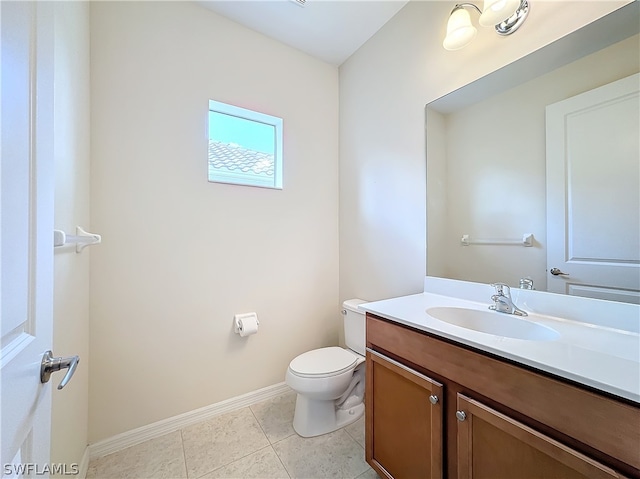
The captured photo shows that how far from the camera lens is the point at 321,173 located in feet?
6.93

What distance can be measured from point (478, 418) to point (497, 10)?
1581mm

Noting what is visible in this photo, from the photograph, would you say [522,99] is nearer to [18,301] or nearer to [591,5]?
[591,5]

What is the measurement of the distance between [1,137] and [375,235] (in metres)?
1.70

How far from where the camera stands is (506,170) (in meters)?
1.23

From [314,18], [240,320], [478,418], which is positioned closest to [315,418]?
[240,320]

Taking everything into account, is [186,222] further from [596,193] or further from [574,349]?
[596,193]

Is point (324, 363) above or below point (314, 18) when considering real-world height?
below

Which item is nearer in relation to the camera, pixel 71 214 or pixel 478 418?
pixel 478 418

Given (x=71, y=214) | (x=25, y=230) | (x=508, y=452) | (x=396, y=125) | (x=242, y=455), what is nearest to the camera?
(x=25, y=230)

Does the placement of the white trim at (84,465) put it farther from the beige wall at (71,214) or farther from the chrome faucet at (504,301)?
the chrome faucet at (504,301)

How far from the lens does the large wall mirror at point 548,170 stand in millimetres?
893

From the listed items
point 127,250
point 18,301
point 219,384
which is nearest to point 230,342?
point 219,384

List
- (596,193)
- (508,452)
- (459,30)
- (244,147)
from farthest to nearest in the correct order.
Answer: (244,147)
(459,30)
(596,193)
(508,452)

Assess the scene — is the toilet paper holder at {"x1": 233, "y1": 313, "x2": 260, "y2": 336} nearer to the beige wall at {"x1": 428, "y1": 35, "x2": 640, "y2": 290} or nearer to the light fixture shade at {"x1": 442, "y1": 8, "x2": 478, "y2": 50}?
the beige wall at {"x1": 428, "y1": 35, "x2": 640, "y2": 290}
